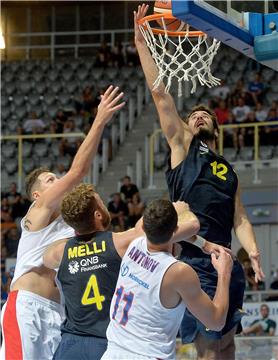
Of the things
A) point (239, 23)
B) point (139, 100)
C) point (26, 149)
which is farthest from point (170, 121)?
point (139, 100)

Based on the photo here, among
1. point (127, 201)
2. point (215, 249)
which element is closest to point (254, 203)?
point (127, 201)

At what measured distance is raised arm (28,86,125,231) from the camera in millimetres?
5984

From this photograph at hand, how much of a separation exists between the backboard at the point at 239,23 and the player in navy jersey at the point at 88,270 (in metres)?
1.19

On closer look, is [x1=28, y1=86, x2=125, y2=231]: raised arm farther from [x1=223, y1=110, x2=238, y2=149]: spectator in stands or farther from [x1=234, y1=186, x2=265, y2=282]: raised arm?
[x1=223, y1=110, x2=238, y2=149]: spectator in stands

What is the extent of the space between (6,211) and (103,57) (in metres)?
6.11

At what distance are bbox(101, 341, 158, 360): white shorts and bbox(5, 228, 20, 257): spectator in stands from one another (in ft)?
36.1

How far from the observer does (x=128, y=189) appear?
1633 cm

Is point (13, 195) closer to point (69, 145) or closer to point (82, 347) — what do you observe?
point (69, 145)

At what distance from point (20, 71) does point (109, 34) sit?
2647 mm

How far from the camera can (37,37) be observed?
23.7m

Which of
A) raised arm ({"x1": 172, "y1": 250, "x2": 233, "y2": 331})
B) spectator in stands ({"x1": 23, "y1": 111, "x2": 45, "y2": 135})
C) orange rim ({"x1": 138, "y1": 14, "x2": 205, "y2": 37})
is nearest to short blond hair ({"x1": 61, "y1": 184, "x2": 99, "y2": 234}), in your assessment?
raised arm ({"x1": 172, "y1": 250, "x2": 233, "y2": 331})

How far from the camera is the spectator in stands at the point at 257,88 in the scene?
714 inches

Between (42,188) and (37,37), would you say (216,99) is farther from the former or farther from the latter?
(42,188)

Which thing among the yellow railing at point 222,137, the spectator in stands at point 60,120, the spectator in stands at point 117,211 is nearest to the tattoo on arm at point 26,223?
the spectator in stands at point 117,211
